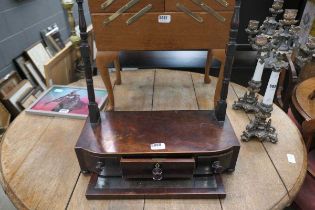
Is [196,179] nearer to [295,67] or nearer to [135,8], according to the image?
[135,8]

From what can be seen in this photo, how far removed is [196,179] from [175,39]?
0.54 meters

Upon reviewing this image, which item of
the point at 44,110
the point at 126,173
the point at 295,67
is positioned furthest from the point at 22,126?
the point at 295,67

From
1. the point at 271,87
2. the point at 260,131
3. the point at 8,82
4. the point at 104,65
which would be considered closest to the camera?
the point at 271,87

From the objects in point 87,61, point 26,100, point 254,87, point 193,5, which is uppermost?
point 193,5

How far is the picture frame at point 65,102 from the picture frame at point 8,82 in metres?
0.52

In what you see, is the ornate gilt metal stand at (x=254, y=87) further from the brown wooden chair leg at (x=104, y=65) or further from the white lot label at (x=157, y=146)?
the brown wooden chair leg at (x=104, y=65)

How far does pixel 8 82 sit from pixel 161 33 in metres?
1.06

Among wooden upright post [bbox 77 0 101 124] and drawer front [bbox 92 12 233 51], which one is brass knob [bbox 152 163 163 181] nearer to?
wooden upright post [bbox 77 0 101 124]

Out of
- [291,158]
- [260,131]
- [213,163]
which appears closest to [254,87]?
[260,131]

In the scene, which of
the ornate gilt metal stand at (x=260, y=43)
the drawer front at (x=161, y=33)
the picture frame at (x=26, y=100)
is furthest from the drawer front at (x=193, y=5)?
the picture frame at (x=26, y=100)

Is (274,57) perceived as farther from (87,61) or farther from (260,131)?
(87,61)

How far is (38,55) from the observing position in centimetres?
178

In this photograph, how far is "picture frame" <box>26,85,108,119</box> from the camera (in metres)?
1.05

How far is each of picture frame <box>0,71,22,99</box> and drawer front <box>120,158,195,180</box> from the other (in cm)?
116
